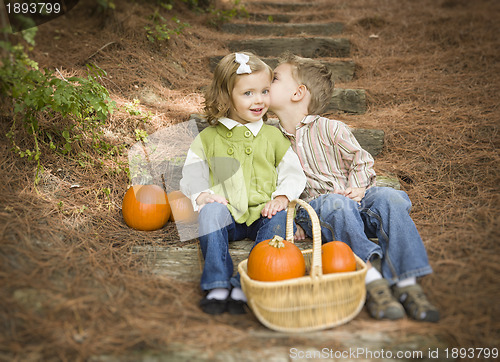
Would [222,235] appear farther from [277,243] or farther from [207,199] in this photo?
[277,243]

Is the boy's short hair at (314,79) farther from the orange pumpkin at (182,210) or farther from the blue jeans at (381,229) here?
the orange pumpkin at (182,210)

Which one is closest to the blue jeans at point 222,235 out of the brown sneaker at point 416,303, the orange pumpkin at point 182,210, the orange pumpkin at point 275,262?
the orange pumpkin at point 275,262

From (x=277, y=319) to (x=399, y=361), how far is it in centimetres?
52

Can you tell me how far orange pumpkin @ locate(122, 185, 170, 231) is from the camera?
98.3 inches

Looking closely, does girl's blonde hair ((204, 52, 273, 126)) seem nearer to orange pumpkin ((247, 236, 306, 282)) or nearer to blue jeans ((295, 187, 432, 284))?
blue jeans ((295, 187, 432, 284))

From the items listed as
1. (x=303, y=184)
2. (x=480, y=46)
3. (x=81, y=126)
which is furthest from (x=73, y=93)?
(x=480, y=46)

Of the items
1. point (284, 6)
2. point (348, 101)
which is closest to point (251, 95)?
point (348, 101)

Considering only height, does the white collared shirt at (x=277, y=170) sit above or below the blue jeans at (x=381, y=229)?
above

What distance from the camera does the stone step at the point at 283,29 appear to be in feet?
18.0

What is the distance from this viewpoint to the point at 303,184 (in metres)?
2.45

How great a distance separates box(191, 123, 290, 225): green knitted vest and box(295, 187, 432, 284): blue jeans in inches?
13.5

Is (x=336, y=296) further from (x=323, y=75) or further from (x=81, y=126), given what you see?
(x=81, y=126)

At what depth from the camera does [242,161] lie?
245 centimetres

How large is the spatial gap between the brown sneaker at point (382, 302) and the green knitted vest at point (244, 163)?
0.82 metres
